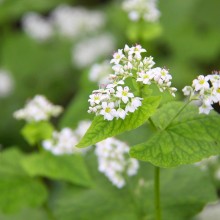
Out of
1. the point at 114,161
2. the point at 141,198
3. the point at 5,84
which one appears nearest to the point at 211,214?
the point at 141,198

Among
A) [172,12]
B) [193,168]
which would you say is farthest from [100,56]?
[193,168]

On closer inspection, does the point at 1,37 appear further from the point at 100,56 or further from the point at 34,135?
the point at 34,135

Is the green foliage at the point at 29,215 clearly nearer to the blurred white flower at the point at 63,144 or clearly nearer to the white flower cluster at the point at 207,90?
the blurred white flower at the point at 63,144

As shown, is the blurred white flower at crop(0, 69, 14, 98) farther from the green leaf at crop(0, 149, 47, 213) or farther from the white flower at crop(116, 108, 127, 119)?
the white flower at crop(116, 108, 127, 119)

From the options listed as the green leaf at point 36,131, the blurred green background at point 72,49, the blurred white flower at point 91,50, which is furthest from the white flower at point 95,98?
the blurred white flower at point 91,50

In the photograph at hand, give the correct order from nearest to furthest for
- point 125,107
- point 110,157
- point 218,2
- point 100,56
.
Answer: point 125,107
point 110,157
point 100,56
point 218,2

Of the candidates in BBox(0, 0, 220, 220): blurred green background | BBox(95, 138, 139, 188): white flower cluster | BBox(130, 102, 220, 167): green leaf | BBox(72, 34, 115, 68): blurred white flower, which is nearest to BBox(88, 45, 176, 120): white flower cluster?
BBox(130, 102, 220, 167): green leaf
